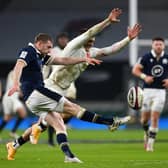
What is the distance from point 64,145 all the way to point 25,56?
1488mm

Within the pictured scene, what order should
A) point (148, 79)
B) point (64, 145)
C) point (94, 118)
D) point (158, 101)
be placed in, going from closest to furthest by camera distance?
point (64, 145) → point (94, 118) → point (148, 79) → point (158, 101)

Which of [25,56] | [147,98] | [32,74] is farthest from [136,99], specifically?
[147,98]

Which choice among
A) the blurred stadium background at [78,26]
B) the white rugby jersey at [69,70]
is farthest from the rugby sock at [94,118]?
the blurred stadium background at [78,26]

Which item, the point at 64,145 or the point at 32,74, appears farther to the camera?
the point at 32,74

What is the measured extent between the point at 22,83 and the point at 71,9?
22.9 meters

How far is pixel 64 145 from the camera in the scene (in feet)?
43.1

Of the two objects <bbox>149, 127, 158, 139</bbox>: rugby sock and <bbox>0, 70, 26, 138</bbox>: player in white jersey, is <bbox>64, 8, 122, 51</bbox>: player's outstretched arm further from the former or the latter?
<bbox>0, 70, 26, 138</bbox>: player in white jersey

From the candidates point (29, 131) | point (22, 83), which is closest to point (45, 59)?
point (22, 83)

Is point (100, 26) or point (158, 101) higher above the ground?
point (100, 26)

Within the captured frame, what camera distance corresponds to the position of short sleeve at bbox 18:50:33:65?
13154mm

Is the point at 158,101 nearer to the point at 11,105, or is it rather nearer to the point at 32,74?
the point at 32,74

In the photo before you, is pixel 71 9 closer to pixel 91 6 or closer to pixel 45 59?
pixel 91 6

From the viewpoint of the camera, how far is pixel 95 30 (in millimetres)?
13758

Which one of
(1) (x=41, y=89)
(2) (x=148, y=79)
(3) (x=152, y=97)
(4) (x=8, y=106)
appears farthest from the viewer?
(4) (x=8, y=106)
